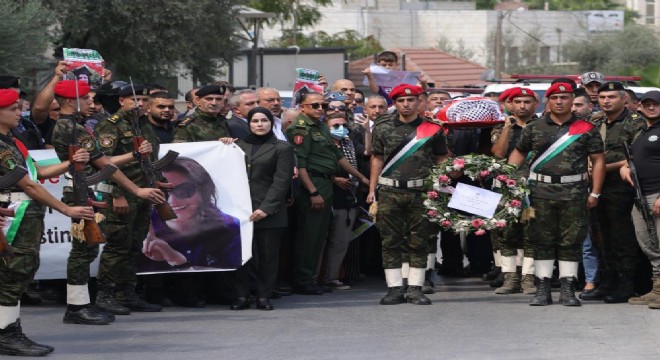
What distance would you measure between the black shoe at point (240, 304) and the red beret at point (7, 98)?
11.3 ft

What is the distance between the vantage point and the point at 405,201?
42.6ft

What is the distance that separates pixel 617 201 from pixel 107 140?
197 inches

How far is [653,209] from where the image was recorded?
12.6 meters

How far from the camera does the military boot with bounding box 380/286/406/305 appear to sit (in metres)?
13.0

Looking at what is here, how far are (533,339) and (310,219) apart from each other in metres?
3.68

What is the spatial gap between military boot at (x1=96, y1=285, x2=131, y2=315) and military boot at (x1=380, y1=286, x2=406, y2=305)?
8.14 feet

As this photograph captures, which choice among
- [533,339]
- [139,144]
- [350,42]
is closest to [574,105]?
[533,339]

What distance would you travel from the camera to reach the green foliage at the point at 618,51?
56.9 meters

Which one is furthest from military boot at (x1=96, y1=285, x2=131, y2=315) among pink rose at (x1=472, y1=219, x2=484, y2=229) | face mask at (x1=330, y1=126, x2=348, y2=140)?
pink rose at (x1=472, y1=219, x2=484, y2=229)

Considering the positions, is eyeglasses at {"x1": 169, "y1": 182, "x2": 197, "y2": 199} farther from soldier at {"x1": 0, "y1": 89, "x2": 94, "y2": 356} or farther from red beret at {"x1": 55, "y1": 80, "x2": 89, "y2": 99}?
soldier at {"x1": 0, "y1": 89, "x2": 94, "y2": 356}

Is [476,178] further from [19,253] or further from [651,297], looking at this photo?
[19,253]

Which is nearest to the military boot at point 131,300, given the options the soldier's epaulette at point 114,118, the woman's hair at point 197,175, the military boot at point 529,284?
the woman's hair at point 197,175

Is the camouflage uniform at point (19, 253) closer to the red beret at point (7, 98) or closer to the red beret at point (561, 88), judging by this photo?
the red beret at point (7, 98)

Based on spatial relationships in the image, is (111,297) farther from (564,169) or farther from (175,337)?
(564,169)
